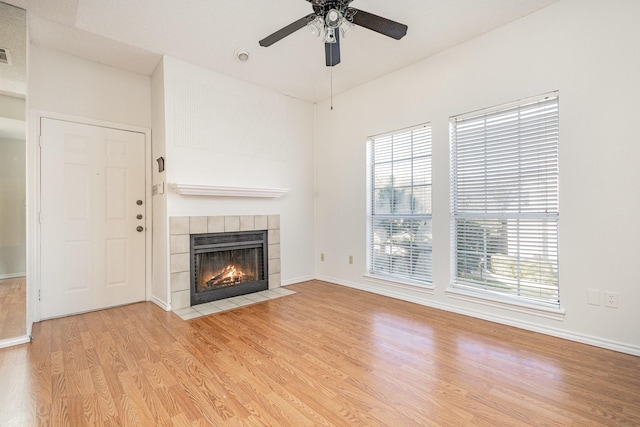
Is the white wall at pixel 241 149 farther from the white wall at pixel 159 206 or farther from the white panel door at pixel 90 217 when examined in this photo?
the white panel door at pixel 90 217

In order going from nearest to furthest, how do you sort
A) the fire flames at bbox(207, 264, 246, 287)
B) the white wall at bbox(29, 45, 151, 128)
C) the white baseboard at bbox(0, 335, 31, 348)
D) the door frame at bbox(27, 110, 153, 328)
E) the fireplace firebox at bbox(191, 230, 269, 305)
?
the white baseboard at bbox(0, 335, 31, 348) < the door frame at bbox(27, 110, 153, 328) < the white wall at bbox(29, 45, 151, 128) < the fireplace firebox at bbox(191, 230, 269, 305) < the fire flames at bbox(207, 264, 246, 287)

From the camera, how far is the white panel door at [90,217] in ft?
10.4

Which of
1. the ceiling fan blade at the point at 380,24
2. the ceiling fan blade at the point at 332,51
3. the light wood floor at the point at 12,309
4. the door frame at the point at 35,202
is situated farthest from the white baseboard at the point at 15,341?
the ceiling fan blade at the point at 380,24

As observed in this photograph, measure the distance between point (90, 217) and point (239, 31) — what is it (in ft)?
8.37

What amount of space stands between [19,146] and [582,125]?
4.64 meters

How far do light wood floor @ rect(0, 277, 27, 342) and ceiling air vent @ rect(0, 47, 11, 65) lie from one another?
1792 millimetres

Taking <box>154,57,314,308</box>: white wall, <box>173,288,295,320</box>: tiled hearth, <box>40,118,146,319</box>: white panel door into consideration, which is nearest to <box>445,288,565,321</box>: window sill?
<box>173,288,295,320</box>: tiled hearth

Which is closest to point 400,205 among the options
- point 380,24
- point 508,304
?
point 508,304

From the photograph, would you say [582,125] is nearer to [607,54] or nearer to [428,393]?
[607,54]

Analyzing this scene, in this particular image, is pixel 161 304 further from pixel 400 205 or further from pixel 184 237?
pixel 400 205

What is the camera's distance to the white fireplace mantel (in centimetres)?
336

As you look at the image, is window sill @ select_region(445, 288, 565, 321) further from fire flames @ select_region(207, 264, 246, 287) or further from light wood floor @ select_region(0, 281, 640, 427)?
fire flames @ select_region(207, 264, 246, 287)

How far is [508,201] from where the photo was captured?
115 inches

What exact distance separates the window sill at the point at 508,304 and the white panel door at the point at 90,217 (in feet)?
12.0
